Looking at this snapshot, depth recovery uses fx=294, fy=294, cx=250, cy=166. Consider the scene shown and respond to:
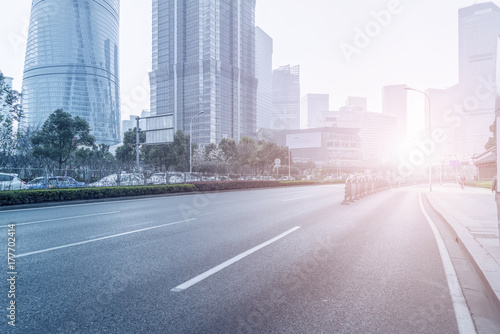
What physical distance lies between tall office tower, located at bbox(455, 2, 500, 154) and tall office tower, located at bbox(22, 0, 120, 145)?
134 meters

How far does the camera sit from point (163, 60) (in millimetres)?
125875

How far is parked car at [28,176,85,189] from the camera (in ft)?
50.3

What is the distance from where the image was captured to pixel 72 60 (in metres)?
83.0

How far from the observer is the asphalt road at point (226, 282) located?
2.72 m

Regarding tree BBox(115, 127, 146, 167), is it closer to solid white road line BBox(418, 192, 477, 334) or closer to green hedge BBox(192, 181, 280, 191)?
green hedge BBox(192, 181, 280, 191)

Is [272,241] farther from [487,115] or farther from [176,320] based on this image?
[487,115]

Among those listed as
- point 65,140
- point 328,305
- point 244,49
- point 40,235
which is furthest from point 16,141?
point 244,49

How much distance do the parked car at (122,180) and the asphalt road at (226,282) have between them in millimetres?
11999

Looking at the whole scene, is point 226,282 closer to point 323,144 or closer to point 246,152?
point 246,152

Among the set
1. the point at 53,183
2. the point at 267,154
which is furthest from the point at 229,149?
the point at 53,183

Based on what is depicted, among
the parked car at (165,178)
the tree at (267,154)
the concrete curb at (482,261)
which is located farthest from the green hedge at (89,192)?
the tree at (267,154)

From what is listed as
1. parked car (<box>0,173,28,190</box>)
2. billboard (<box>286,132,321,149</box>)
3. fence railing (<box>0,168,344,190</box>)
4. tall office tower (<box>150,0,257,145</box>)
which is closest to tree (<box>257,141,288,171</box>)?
fence railing (<box>0,168,344,190</box>)

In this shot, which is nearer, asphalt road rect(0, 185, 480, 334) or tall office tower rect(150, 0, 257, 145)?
asphalt road rect(0, 185, 480, 334)

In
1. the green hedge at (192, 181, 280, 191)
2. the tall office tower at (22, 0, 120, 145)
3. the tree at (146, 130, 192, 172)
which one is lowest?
the green hedge at (192, 181, 280, 191)
